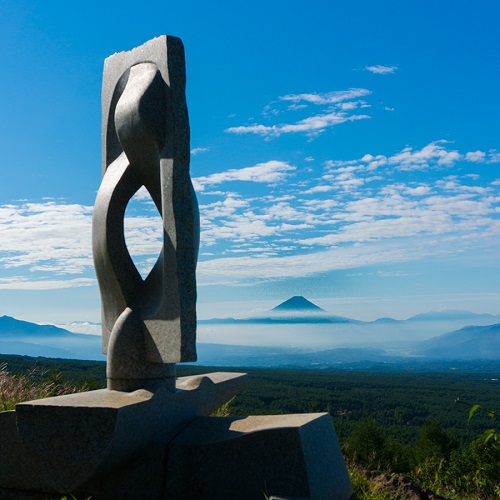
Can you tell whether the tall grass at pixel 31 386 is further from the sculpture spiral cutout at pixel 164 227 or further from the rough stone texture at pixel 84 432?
the rough stone texture at pixel 84 432

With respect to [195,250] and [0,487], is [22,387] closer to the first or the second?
[0,487]

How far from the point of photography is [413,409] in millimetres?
25594

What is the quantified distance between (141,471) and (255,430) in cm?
104

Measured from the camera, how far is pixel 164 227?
5566 mm

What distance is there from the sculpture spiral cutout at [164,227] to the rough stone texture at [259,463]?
81cm

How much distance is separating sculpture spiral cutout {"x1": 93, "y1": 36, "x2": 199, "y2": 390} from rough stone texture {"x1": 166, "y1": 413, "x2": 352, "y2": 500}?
2.67 feet

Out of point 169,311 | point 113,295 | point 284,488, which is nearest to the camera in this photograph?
point 284,488

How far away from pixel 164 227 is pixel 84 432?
6.17 ft

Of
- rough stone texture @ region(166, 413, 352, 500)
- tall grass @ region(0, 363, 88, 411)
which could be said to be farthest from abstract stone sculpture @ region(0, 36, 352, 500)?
tall grass @ region(0, 363, 88, 411)

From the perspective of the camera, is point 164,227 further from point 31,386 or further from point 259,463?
point 31,386

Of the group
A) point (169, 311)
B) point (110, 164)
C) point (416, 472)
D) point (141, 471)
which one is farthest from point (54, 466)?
point (416, 472)

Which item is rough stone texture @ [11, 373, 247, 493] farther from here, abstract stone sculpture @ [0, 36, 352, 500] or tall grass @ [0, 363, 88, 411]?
tall grass @ [0, 363, 88, 411]

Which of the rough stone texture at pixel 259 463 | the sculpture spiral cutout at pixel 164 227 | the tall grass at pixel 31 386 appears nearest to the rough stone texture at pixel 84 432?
the rough stone texture at pixel 259 463

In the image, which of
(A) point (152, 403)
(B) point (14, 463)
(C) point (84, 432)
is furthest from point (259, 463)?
(B) point (14, 463)
